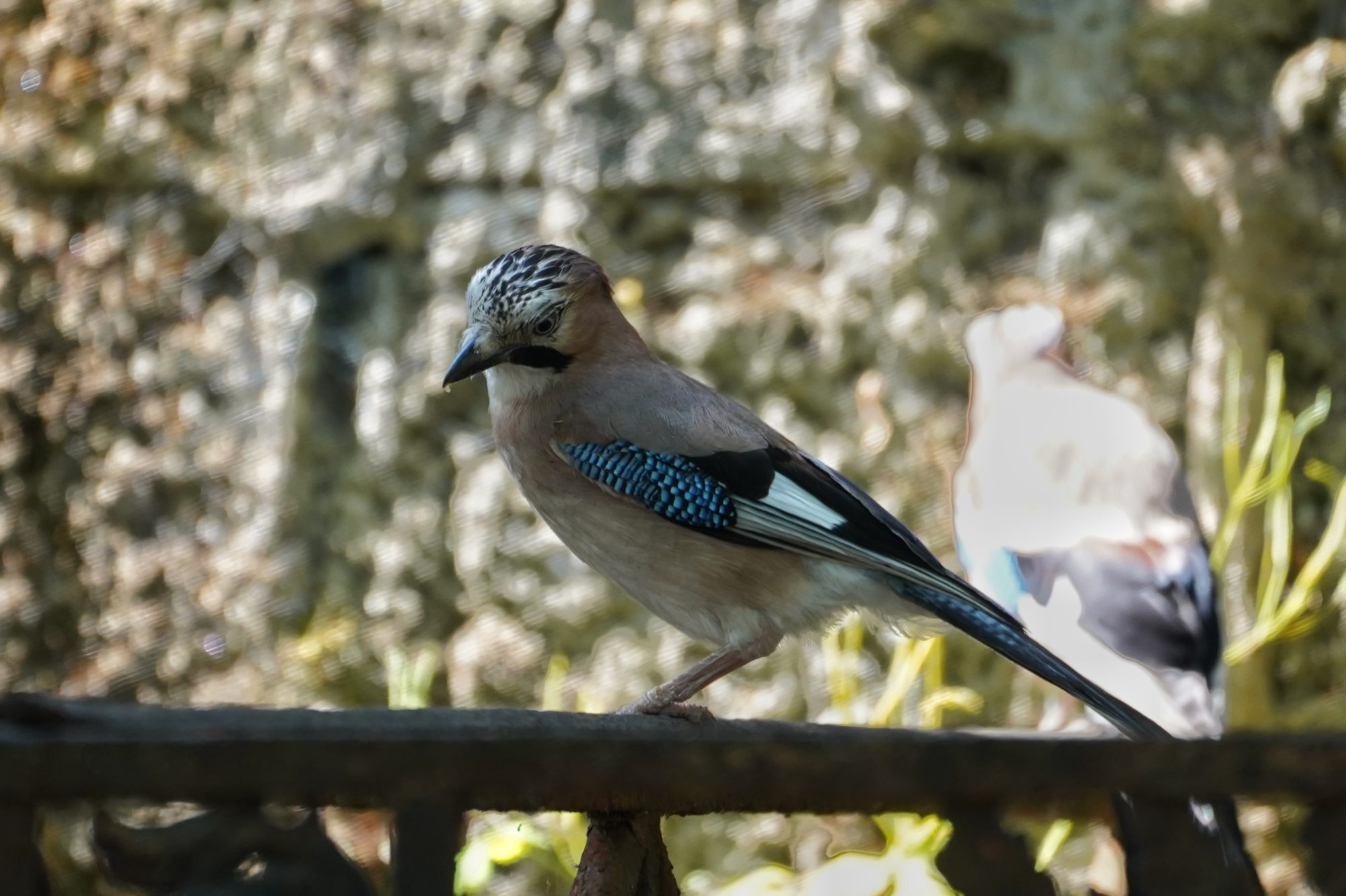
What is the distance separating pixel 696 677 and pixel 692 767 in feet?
3.42

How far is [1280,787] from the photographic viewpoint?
2.45ft

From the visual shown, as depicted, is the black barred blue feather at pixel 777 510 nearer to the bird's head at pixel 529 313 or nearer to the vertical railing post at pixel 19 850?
the bird's head at pixel 529 313

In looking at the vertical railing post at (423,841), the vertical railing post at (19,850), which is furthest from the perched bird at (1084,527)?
the vertical railing post at (19,850)

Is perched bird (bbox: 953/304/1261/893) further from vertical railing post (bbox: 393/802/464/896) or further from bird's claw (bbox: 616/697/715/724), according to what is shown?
vertical railing post (bbox: 393/802/464/896)

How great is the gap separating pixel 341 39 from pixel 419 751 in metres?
2.71

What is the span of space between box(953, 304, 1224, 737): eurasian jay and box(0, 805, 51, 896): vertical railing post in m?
2.13

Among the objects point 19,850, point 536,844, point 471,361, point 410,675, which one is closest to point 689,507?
point 471,361

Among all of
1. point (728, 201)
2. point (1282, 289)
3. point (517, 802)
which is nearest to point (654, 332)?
point (728, 201)

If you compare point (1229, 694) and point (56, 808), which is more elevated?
point (56, 808)

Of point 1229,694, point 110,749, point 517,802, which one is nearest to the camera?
point 110,749

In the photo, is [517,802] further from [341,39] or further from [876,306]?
[341,39]

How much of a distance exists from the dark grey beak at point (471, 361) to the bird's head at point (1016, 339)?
126 centimetres

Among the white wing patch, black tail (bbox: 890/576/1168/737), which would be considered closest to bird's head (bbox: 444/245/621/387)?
the white wing patch

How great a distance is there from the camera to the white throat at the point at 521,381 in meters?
1.97
